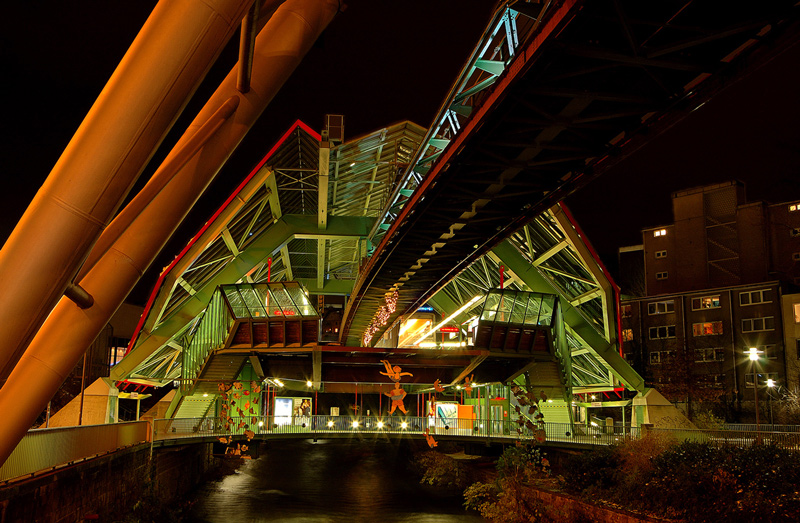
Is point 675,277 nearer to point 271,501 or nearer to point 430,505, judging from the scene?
point 430,505

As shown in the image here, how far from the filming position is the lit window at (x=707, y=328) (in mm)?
52906

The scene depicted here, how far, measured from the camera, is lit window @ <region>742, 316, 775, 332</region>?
4912 cm

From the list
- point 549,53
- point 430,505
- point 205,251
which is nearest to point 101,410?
point 205,251

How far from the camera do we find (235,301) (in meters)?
33.3

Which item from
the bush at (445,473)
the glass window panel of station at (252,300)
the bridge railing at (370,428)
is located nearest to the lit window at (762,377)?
the bridge railing at (370,428)

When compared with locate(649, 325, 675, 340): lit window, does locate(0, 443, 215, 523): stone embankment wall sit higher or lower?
lower

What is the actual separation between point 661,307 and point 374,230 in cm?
3178

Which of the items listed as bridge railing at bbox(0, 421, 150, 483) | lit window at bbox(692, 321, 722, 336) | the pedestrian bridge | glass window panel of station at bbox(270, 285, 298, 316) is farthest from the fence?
lit window at bbox(692, 321, 722, 336)

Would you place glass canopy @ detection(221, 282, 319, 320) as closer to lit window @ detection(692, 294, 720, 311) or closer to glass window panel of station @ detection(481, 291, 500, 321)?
glass window panel of station @ detection(481, 291, 500, 321)

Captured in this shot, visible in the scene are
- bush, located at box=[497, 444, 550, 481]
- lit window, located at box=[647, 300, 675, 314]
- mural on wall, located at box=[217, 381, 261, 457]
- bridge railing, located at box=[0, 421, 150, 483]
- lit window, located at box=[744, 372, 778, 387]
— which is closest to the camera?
bridge railing, located at box=[0, 421, 150, 483]

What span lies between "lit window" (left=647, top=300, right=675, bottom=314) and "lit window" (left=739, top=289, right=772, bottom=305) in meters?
6.00

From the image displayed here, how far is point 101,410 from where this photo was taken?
124 feet

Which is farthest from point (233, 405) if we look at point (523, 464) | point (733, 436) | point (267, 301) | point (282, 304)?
point (733, 436)

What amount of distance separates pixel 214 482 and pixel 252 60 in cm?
3855
